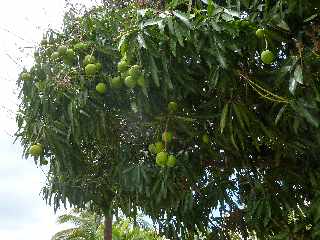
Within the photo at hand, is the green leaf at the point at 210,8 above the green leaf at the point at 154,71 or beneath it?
above

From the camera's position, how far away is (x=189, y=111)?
11.2ft

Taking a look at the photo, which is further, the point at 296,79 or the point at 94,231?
the point at 94,231

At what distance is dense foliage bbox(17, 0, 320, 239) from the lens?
281cm

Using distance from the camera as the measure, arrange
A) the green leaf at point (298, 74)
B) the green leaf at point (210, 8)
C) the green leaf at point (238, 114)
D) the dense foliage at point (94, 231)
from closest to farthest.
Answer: the green leaf at point (298, 74), the green leaf at point (210, 8), the green leaf at point (238, 114), the dense foliage at point (94, 231)

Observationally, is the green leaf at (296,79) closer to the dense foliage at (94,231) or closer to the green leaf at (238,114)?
the green leaf at (238,114)

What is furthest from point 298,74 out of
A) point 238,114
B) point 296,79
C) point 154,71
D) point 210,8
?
point 154,71

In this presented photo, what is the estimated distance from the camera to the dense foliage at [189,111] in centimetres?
281

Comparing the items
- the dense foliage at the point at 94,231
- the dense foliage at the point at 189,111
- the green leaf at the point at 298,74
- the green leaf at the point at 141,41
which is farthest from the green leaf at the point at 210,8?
the dense foliage at the point at 94,231

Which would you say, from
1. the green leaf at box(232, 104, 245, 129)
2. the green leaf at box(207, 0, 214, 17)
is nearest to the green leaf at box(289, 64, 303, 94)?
the green leaf at box(232, 104, 245, 129)

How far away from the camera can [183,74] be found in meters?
3.03

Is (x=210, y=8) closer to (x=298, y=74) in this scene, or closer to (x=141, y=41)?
(x=141, y=41)

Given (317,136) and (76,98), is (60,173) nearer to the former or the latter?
(76,98)

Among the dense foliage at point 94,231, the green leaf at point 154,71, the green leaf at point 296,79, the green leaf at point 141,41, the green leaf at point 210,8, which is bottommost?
the green leaf at point 296,79

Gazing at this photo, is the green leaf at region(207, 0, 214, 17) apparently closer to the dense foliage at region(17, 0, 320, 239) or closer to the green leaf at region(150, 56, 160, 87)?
the dense foliage at region(17, 0, 320, 239)
